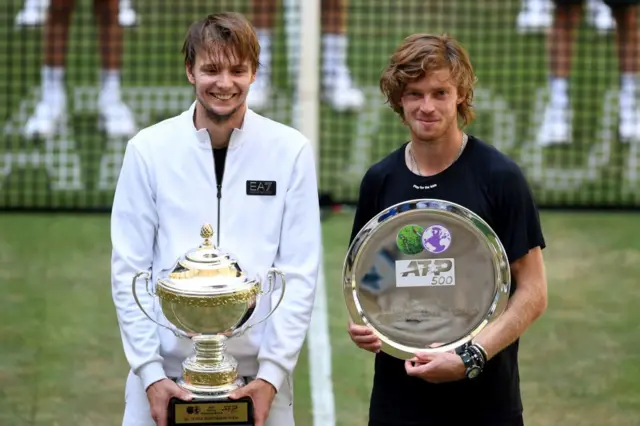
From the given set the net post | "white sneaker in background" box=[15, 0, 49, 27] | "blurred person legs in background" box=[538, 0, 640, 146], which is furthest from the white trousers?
"white sneaker in background" box=[15, 0, 49, 27]

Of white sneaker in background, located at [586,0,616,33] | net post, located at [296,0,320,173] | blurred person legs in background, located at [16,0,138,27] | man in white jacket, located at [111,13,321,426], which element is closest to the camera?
man in white jacket, located at [111,13,321,426]

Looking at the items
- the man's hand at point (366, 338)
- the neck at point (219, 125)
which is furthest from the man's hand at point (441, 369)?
the neck at point (219, 125)

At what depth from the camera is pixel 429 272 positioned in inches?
119

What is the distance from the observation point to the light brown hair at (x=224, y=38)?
301 centimetres

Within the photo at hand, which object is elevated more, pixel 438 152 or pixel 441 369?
pixel 438 152

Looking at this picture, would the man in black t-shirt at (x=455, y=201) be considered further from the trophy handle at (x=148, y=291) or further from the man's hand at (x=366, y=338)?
the trophy handle at (x=148, y=291)

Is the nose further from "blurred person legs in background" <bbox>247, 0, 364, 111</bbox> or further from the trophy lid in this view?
"blurred person legs in background" <bbox>247, 0, 364, 111</bbox>

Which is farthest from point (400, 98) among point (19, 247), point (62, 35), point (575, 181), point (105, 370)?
point (62, 35)

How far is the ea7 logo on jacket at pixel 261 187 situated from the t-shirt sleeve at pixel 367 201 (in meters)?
0.21

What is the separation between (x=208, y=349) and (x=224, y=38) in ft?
2.35

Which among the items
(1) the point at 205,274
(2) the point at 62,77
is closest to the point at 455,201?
(1) the point at 205,274

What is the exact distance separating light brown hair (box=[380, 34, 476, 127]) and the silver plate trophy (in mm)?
283

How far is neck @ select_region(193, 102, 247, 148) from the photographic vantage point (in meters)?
3.13

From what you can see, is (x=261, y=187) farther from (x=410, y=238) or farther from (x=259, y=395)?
(x=259, y=395)
